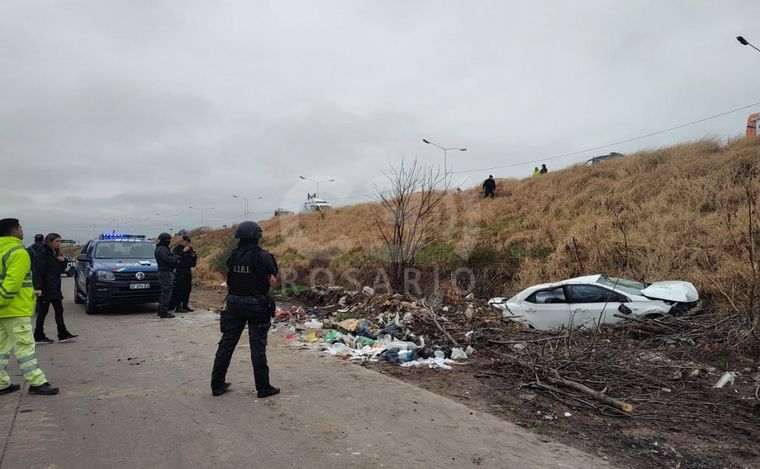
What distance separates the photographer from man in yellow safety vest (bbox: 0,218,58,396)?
468cm

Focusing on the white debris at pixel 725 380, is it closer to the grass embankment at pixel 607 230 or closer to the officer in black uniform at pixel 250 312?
the grass embankment at pixel 607 230

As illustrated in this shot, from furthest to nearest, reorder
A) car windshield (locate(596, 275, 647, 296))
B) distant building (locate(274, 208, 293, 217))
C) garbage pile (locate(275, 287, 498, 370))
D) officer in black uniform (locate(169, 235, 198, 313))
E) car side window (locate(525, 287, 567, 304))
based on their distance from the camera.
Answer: distant building (locate(274, 208, 293, 217))
officer in black uniform (locate(169, 235, 198, 313))
car side window (locate(525, 287, 567, 304))
car windshield (locate(596, 275, 647, 296))
garbage pile (locate(275, 287, 498, 370))

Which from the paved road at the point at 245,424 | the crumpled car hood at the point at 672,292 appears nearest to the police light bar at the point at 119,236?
the paved road at the point at 245,424

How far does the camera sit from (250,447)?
3604mm

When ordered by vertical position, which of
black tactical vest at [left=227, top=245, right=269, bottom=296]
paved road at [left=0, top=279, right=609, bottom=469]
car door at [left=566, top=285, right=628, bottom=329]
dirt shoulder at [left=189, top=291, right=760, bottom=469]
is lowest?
dirt shoulder at [left=189, top=291, right=760, bottom=469]

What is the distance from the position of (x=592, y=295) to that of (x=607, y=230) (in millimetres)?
6129

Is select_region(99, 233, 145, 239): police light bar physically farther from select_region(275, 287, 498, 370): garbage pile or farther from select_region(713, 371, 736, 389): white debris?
A: select_region(713, 371, 736, 389): white debris

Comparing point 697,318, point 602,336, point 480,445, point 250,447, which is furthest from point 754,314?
point 250,447

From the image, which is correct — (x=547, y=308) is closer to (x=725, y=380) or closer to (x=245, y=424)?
(x=725, y=380)

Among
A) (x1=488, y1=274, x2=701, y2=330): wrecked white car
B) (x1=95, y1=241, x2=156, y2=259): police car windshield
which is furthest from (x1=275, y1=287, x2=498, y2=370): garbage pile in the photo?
(x1=95, y1=241, x2=156, y2=259): police car windshield

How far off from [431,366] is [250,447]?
3220 mm

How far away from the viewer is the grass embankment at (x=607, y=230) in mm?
11188

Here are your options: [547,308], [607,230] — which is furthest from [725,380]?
[607,230]

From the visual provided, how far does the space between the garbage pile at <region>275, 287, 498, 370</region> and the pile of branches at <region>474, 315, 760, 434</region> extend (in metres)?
0.65
